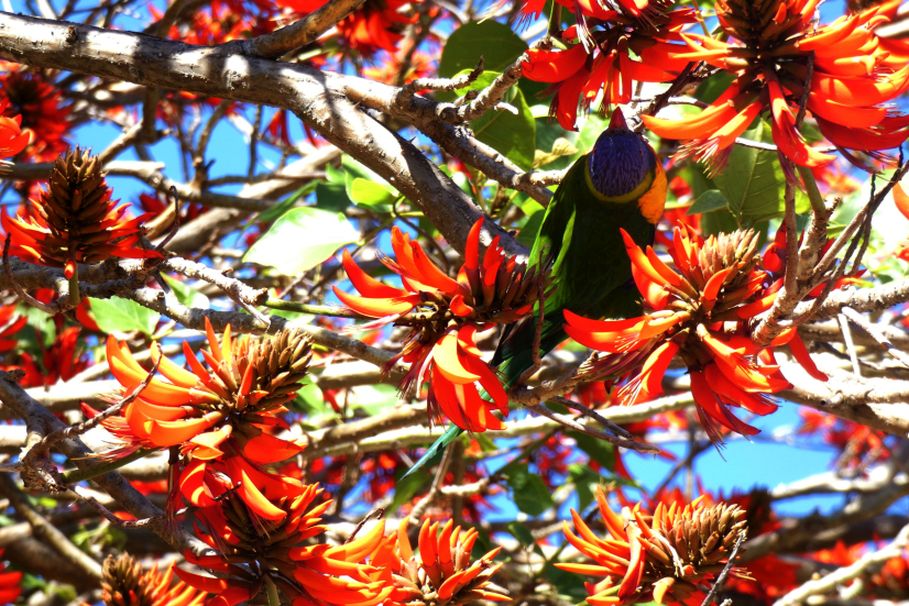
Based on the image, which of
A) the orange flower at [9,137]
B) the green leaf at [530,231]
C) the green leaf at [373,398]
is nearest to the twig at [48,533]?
the green leaf at [373,398]

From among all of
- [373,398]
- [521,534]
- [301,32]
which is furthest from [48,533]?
[301,32]

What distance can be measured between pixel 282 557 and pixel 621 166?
566 millimetres

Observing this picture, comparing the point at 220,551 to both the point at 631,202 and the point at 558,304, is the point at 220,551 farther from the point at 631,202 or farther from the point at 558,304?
the point at 631,202

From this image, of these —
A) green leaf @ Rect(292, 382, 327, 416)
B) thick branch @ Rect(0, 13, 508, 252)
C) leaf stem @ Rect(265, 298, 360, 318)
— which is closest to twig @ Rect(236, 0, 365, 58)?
thick branch @ Rect(0, 13, 508, 252)

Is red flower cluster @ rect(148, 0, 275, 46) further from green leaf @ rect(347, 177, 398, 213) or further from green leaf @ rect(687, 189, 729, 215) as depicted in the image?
green leaf @ rect(687, 189, 729, 215)

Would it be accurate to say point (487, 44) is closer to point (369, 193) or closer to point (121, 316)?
point (369, 193)

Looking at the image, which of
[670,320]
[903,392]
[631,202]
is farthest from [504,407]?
[903,392]

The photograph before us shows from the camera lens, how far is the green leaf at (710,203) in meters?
1.35

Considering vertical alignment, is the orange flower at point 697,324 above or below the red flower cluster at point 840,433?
below

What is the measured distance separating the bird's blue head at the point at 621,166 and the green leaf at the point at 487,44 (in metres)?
0.37

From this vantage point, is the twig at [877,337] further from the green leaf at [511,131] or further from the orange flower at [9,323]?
the orange flower at [9,323]

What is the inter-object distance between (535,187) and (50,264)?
1.98ft

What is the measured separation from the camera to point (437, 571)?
116cm

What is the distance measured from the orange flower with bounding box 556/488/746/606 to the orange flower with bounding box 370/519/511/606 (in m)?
0.11
